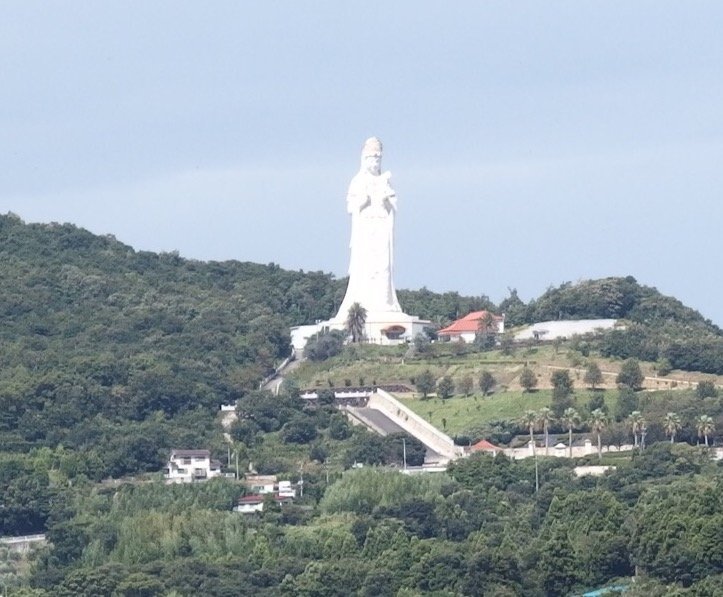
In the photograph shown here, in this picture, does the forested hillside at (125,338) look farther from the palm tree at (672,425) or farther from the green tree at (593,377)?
the palm tree at (672,425)

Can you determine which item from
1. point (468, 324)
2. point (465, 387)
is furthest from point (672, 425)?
point (468, 324)

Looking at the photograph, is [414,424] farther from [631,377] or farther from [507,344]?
[507,344]

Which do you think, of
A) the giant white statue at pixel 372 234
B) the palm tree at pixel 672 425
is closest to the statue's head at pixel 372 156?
the giant white statue at pixel 372 234

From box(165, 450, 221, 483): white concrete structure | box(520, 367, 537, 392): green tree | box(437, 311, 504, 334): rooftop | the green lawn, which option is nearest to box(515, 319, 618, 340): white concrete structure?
box(437, 311, 504, 334): rooftop

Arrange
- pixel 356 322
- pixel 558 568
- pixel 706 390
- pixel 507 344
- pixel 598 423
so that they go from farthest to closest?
pixel 356 322, pixel 507 344, pixel 706 390, pixel 598 423, pixel 558 568

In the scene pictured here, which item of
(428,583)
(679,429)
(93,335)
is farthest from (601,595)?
(93,335)

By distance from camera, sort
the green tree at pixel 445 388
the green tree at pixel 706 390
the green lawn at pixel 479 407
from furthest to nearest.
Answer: the green tree at pixel 445 388, the green lawn at pixel 479 407, the green tree at pixel 706 390
